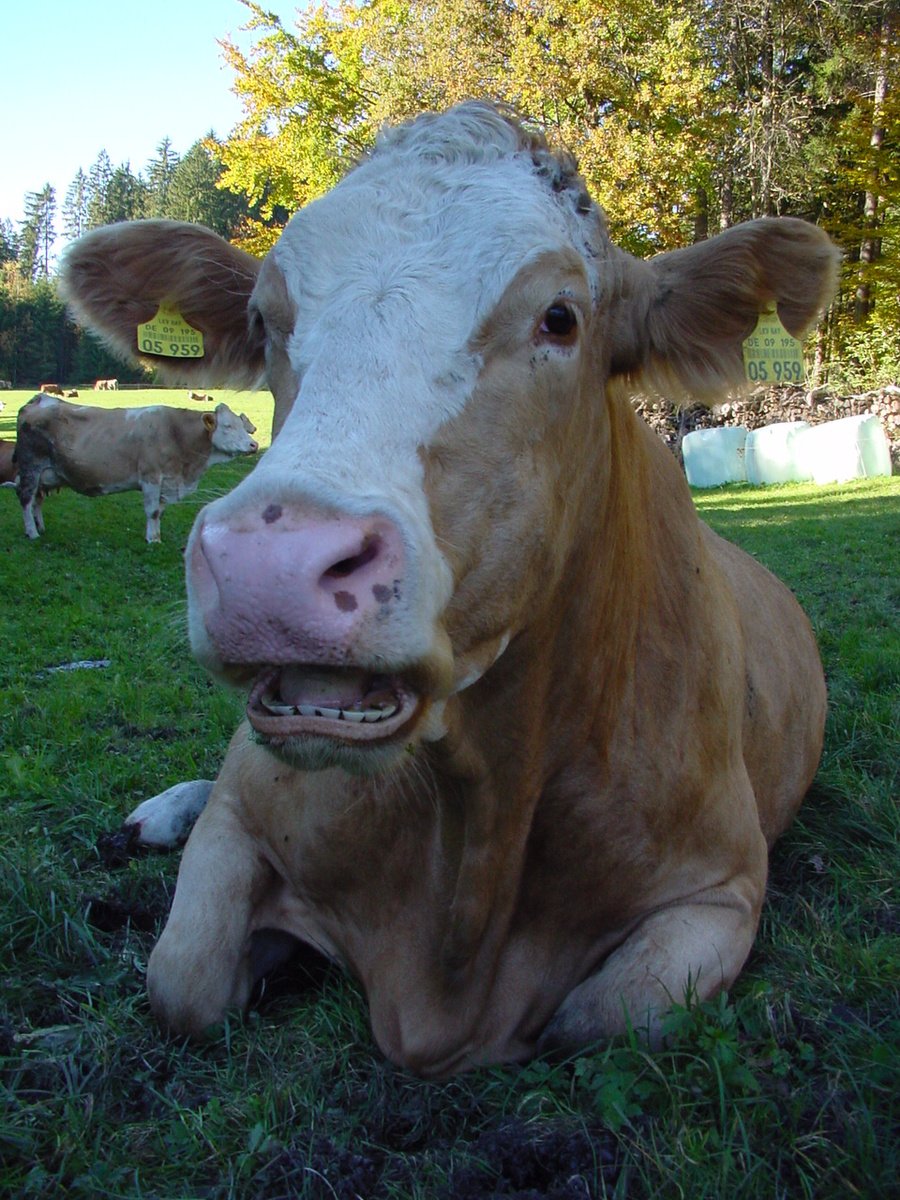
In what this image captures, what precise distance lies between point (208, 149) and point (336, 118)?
12.2ft

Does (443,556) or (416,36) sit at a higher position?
(416,36)

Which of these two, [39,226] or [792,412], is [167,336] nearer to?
[792,412]

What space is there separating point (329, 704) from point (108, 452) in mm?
14158

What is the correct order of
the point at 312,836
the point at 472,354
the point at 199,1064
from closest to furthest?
the point at 472,354 < the point at 199,1064 < the point at 312,836

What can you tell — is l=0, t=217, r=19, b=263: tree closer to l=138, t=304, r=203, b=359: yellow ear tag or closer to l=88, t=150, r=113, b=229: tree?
l=88, t=150, r=113, b=229: tree

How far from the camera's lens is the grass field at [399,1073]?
210 centimetres

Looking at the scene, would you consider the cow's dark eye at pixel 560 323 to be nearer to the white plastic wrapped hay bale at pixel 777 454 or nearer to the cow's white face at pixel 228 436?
the cow's white face at pixel 228 436

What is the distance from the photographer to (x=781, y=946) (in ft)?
10.0

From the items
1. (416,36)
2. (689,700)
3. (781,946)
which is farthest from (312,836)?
(416,36)

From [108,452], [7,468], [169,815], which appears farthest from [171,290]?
[7,468]

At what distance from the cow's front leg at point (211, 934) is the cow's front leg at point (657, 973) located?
88 centimetres

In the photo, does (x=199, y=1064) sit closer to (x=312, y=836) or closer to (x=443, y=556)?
(x=312, y=836)

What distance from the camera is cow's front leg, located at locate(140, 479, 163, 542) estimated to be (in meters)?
14.3

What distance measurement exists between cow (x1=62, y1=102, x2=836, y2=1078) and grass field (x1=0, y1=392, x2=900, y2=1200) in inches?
5.9
